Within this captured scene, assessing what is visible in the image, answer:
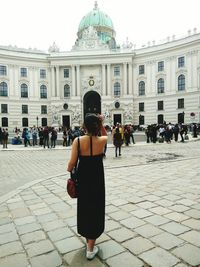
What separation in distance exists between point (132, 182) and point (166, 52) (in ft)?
158

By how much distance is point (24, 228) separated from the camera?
14.7 ft

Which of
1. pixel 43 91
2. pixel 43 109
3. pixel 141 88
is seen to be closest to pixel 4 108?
pixel 43 109

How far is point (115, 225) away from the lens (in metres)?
4.47

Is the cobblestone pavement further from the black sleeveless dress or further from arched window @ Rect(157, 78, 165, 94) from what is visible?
arched window @ Rect(157, 78, 165, 94)

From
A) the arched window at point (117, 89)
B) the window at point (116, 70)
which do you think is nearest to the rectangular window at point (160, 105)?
the arched window at point (117, 89)

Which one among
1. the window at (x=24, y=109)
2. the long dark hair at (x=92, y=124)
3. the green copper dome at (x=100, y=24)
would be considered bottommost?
the long dark hair at (x=92, y=124)

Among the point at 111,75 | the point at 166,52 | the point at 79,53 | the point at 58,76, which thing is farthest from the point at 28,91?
the point at 166,52

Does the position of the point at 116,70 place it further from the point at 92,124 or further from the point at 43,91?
the point at 92,124

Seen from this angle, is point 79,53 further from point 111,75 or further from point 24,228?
point 24,228

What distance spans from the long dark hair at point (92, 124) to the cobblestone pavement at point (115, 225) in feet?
5.74

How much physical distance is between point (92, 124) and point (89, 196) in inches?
39.2

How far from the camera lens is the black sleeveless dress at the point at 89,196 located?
3.42 metres

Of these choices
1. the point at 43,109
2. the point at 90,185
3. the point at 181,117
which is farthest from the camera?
the point at 43,109

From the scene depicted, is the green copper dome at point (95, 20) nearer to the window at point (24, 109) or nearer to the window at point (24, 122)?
the window at point (24, 109)
